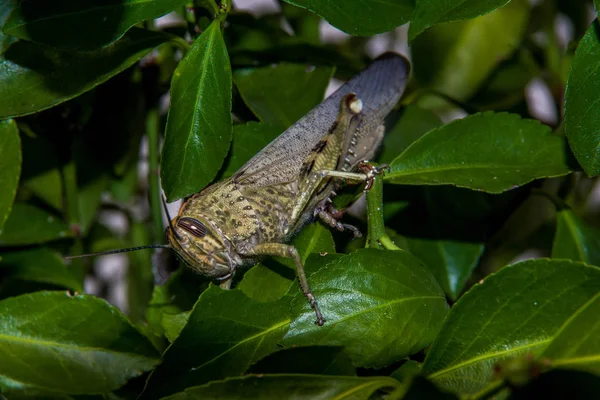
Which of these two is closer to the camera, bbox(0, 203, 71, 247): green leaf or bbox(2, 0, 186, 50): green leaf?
bbox(2, 0, 186, 50): green leaf

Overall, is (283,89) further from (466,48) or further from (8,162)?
(466,48)

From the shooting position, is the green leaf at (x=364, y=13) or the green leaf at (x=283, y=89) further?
the green leaf at (x=283, y=89)

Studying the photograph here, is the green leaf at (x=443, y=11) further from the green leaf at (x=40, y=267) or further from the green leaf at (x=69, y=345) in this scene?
the green leaf at (x=40, y=267)

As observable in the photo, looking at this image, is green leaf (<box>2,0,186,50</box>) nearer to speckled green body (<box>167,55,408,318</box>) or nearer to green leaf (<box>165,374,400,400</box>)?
speckled green body (<box>167,55,408,318</box>)

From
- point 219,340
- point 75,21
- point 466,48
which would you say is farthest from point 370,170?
point 466,48

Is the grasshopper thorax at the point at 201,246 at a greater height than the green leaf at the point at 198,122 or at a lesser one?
lesser

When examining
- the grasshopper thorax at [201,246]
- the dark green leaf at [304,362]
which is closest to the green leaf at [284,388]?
the dark green leaf at [304,362]

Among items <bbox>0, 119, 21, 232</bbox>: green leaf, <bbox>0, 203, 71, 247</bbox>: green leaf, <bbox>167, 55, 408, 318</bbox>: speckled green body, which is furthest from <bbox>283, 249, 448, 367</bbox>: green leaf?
<bbox>0, 203, 71, 247</bbox>: green leaf
